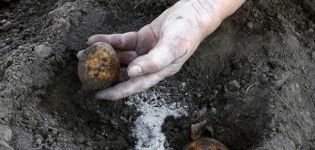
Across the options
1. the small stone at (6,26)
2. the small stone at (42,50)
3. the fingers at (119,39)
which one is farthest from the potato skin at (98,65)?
the small stone at (6,26)

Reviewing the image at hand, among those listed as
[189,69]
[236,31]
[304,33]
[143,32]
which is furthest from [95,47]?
[304,33]

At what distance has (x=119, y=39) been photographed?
3.26 metres

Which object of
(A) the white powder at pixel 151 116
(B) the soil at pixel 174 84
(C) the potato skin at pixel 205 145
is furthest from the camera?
(A) the white powder at pixel 151 116

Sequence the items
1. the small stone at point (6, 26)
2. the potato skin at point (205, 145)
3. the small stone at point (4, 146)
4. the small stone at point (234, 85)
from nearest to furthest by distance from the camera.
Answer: the small stone at point (4, 146) < the potato skin at point (205, 145) < the small stone at point (234, 85) < the small stone at point (6, 26)

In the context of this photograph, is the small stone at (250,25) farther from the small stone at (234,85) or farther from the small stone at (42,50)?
the small stone at (42,50)

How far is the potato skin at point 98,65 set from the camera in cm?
295

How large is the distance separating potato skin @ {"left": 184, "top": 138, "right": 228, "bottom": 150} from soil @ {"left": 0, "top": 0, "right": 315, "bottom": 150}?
7.9 inches

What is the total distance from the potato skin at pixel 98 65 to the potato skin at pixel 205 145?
63 cm

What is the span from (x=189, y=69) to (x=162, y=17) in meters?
0.48

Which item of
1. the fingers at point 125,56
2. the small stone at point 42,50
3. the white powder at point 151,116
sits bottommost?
the white powder at point 151,116

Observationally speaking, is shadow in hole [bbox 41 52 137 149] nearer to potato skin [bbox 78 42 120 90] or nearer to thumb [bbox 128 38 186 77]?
potato skin [bbox 78 42 120 90]

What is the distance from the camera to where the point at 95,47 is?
9.76 feet

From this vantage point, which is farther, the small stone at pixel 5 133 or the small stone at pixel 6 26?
the small stone at pixel 6 26

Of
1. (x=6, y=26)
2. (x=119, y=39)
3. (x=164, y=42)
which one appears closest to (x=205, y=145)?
(x=164, y=42)
